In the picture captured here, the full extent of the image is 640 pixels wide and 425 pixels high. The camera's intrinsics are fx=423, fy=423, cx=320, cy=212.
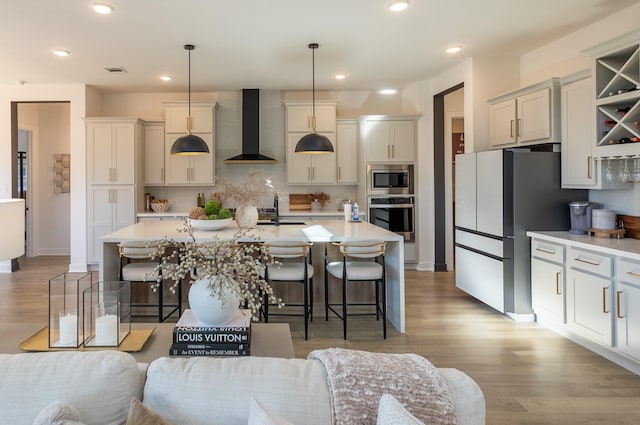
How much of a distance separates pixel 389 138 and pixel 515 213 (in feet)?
9.29

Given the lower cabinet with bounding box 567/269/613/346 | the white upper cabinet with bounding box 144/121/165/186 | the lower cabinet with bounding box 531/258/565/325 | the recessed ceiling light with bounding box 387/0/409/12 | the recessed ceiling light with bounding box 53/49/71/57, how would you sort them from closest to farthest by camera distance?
the lower cabinet with bounding box 567/269/613/346 < the recessed ceiling light with bounding box 387/0/409/12 < the lower cabinet with bounding box 531/258/565/325 < the recessed ceiling light with bounding box 53/49/71/57 < the white upper cabinet with bounding box 144/121/165/186

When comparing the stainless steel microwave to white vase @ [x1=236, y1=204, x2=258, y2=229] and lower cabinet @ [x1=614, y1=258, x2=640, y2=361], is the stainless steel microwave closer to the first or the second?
white vase @ [x1=236, y1=204, x2=258, y2=229]

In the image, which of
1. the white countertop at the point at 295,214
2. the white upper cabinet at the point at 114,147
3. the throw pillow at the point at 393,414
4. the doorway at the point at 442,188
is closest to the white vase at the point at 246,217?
the white countertop at the point at 295,214

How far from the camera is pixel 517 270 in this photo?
13.4 feet

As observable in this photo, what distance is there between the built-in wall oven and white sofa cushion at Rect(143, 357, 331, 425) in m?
5.40

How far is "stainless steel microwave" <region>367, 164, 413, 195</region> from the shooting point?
6.48 meters

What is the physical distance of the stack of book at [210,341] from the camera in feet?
5.32

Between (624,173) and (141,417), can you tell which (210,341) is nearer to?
(141,417)

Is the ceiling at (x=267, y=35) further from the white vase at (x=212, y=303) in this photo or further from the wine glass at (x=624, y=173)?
the white vase at (x=212, y=303)

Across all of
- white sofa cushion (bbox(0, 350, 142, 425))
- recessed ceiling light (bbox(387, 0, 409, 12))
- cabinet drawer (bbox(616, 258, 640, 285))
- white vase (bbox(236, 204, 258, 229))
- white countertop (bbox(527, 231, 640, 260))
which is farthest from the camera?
white vase (bbox(236, 204, 258, 229))

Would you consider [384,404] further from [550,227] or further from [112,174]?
[112,174]

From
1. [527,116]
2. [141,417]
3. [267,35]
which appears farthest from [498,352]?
[267,35]

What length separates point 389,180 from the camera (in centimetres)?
648

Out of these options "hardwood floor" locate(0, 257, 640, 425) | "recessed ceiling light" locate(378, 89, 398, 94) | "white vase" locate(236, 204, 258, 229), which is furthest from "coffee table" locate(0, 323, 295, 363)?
"recessed ceiling light" locate(378, 89, 398, 94)
